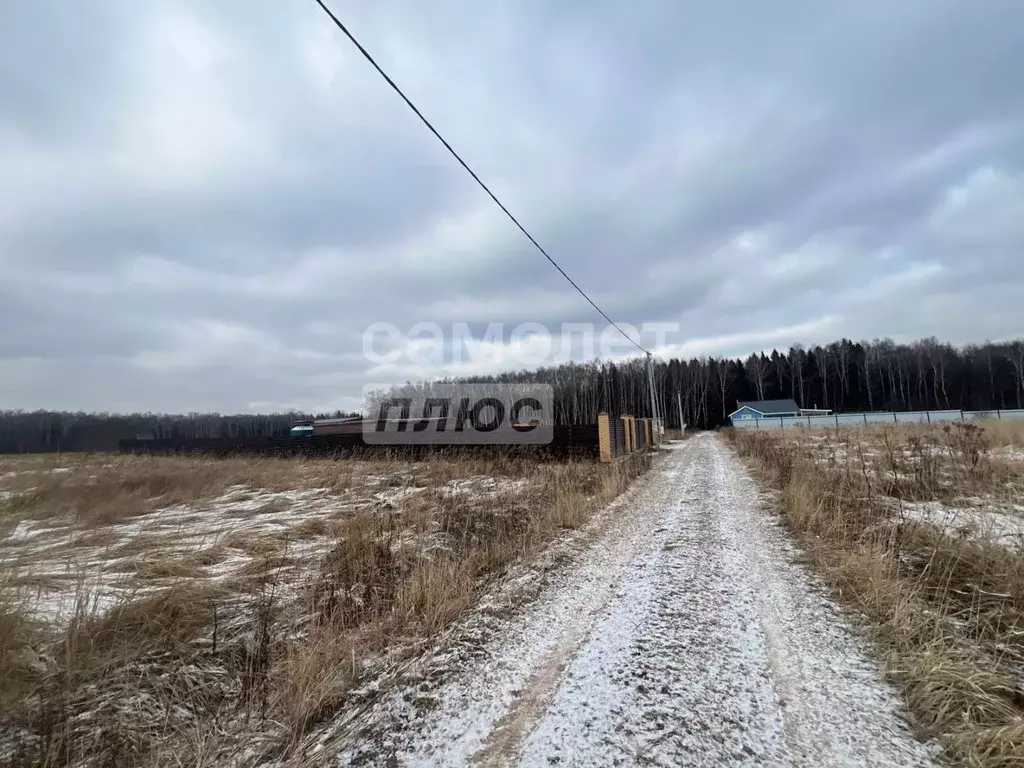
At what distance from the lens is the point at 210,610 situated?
12.7ft

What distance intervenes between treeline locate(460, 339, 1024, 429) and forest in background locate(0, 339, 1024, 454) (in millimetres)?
145

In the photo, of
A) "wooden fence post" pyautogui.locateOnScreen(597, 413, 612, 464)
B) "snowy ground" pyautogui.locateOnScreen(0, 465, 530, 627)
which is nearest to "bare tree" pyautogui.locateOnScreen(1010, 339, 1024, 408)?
"wooden fence post" pyautogui.locateOnScreen(597, 413, 612, 464)

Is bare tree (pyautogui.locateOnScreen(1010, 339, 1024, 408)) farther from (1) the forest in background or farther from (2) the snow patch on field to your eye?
(2) the snow patch on field

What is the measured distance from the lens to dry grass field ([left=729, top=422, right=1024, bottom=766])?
2336 mm

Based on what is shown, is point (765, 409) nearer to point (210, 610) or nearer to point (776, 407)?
point (776, 407)

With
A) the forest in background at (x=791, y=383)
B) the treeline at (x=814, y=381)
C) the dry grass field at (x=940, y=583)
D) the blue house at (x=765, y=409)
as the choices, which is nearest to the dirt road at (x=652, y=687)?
the dry grass field at (x=940, y=583)

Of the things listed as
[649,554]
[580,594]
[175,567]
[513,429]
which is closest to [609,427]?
[513,429]

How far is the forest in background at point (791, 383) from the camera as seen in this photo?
59.5 m

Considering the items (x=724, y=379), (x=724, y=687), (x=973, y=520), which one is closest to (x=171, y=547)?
(x=724, y=687)

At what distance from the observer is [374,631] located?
3533 mm

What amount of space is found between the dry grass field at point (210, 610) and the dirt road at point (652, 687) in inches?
20.9

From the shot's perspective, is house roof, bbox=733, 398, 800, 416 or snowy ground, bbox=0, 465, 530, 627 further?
house roof, bbox=733, 398, 800, 416

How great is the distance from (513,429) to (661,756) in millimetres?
17503

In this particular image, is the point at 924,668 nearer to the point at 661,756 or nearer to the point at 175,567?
the point at 661,756
